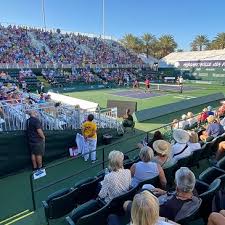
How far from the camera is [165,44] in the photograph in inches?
2739

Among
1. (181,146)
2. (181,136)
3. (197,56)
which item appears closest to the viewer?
(181,136)

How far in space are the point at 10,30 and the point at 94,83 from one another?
1530 cm

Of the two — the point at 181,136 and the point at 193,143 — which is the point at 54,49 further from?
the point at 181,136

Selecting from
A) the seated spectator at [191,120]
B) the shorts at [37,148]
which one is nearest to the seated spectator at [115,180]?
the shorts at [37,148]

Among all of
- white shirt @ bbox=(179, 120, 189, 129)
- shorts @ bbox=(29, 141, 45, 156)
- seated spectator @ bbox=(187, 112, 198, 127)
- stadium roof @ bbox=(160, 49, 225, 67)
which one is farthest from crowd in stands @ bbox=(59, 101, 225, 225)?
stadium roof @ bbox=(160, 49, 225, 67)

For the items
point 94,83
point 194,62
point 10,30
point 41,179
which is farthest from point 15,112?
point 194,62

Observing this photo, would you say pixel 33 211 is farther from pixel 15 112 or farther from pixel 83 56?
pixel 83 56

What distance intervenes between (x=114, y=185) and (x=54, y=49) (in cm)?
3927

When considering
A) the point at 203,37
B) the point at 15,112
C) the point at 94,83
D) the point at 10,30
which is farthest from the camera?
the point at 203,37

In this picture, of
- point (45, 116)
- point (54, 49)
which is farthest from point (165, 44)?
point (45, 116)

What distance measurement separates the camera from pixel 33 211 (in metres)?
6.02

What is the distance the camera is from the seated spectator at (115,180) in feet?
14.1

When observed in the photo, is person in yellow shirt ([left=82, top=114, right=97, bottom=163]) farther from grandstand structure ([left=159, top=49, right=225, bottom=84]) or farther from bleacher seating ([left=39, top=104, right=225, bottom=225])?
grandstand structure ([left=159, top=49, right=225, bottom=84])

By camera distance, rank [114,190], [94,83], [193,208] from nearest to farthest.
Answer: [193,208], [114,190], [94,83]
